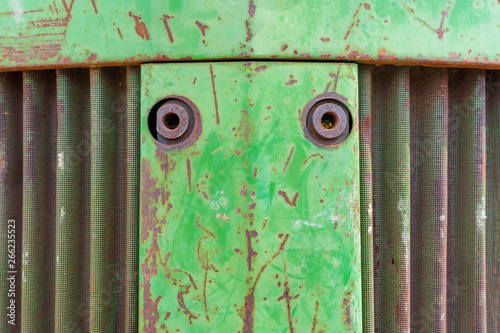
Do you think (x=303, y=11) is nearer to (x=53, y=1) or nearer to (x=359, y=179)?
(x=359, y=179)

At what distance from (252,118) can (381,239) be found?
721mm

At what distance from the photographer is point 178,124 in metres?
1.36

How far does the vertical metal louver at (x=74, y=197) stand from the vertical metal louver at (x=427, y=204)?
0.94 metres

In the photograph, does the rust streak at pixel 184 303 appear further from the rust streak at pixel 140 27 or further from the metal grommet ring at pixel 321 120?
the rust streak at pixel 140 27

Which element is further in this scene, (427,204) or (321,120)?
(427,204)

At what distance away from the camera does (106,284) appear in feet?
4.80

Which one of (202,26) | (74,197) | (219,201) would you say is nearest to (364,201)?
(219,201)

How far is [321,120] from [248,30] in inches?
16.2

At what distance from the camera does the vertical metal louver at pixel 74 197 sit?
1.44 m

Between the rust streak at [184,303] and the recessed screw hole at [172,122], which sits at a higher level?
the recessed screw hole at [172,122]

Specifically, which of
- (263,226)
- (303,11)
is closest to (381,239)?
(263,226)

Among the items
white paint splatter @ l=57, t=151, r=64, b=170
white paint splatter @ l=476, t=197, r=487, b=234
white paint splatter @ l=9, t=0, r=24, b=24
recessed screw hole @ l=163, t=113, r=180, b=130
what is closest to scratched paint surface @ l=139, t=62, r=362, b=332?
recessed screw hole @ l=163, t=113, r=180, b=130

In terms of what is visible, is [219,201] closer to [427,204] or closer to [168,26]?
[168,26]

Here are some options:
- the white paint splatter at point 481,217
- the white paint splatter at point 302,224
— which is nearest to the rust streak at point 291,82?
the white paint splatter at point 302,224
